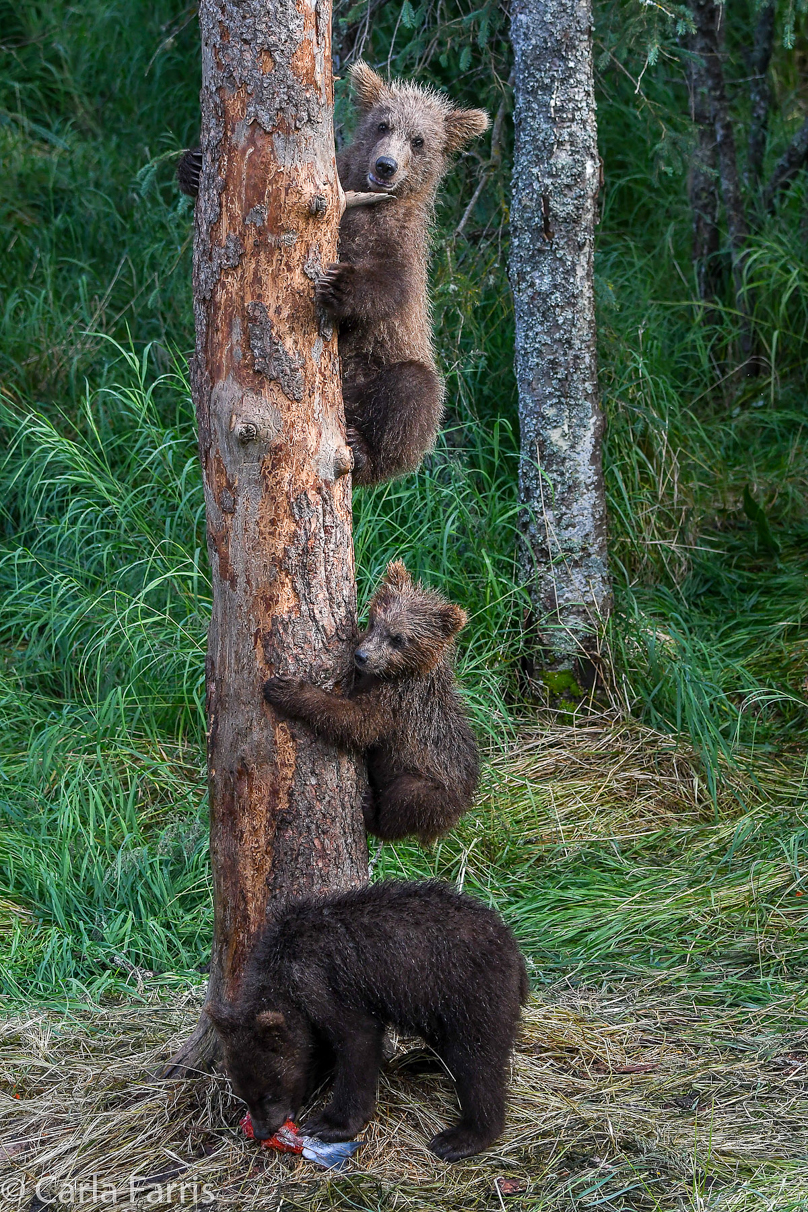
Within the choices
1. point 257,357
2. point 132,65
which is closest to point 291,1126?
point 257,357

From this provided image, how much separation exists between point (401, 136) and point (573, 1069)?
10.7 feet

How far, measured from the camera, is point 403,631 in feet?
11.5

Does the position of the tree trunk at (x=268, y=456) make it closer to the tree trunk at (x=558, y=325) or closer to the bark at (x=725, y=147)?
the tree trunk at (x=558, y=325)

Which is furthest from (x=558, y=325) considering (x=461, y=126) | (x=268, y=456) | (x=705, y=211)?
(x=268, y=456)

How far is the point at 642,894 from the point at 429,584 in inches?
73.3

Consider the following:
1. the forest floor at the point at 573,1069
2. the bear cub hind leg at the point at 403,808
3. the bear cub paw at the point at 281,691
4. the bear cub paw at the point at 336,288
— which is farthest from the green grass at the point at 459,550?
the bear cub paw at the point at 336,288

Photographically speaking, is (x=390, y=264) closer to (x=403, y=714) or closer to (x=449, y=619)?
(x=449, y=619)

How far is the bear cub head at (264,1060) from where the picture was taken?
3062mm

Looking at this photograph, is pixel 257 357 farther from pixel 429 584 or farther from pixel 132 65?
pixel 132 65

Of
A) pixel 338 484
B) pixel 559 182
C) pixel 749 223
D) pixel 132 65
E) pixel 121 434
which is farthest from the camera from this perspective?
pixel 132 65

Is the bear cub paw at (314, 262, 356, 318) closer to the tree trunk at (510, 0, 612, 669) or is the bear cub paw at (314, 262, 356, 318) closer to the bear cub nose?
the bear cub nose

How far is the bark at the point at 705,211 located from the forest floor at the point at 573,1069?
12.3 feet

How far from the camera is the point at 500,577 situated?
5.89m

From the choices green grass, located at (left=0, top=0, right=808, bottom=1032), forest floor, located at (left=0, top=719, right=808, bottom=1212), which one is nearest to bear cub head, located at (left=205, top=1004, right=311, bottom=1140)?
forest floor, located at (left=0, top=719, right=808, bottom=1212)
